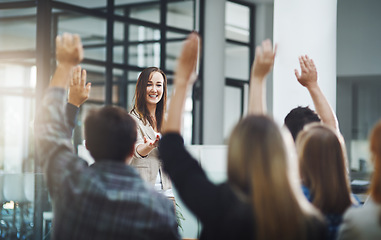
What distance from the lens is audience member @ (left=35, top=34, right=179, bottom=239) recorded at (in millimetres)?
1363

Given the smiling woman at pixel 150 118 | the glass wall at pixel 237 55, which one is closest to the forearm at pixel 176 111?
the smiling woman at pixel 150 118

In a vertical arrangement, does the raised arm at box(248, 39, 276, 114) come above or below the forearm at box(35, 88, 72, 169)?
above

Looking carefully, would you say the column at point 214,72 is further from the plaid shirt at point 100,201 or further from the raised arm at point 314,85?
the plaid shirt at point 100,201

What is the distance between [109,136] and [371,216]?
747 millimetres

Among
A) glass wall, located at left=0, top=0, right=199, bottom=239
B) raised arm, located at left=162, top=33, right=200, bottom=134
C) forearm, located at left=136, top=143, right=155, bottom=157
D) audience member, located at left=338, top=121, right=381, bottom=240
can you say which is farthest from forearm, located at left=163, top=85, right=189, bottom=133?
glass wall, located at left=0, top=0, right=199, bottom=239

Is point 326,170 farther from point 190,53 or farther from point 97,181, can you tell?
point 97,181

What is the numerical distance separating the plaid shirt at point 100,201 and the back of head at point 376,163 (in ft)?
1.83

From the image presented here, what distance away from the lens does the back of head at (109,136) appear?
4.76 ft

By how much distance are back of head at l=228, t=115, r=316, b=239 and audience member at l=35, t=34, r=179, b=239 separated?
273 mm

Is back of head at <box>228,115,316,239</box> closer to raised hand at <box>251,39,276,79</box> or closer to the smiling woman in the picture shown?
raised hand at <box>251,39,276,79</box>

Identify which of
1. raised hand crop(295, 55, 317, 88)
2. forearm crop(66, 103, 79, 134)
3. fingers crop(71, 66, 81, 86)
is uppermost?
raised hand crop(295, 55, 317, 88)

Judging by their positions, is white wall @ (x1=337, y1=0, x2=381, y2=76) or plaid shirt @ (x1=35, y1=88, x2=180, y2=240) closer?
plaid shirt @ (x1=35, y1=88, x2=180, y2=240)

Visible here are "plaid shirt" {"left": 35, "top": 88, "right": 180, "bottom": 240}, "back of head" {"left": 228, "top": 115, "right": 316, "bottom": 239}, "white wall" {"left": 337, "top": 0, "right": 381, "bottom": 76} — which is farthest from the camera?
"white wall" {"left": 337, "top": 0, "right": 381, "bottom": 76}

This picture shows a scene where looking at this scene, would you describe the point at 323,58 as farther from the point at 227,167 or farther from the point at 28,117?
the point at 28,117
